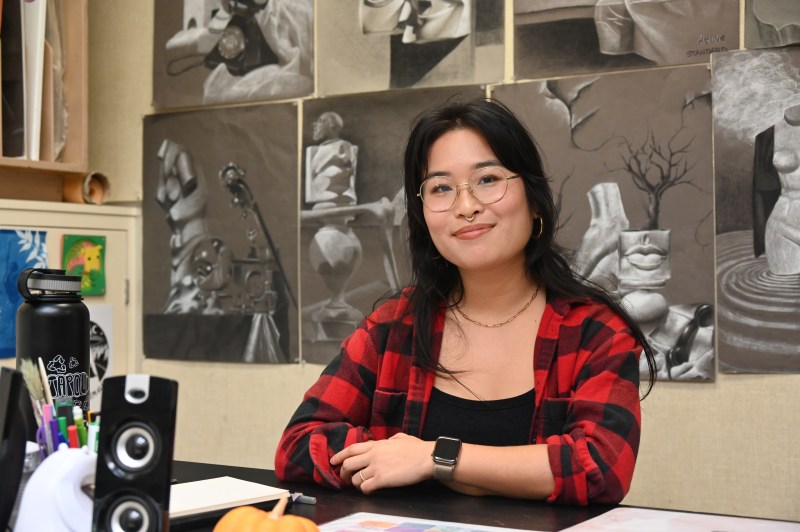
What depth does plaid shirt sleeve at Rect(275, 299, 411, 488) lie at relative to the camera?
64.0 inches

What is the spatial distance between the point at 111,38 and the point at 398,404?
1989 millimetres

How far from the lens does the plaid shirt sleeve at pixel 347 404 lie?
163cm

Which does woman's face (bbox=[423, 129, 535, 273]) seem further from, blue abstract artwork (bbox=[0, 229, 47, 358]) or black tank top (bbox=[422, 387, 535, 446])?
blue abstract artwork (bbox=[0, 229, 47, 358])

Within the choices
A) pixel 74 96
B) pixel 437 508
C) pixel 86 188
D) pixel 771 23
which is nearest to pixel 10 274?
pixel 86 188

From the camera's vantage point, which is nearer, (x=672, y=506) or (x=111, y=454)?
(x=111, y=454)

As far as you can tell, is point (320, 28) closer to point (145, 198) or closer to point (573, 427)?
point (145, 198)

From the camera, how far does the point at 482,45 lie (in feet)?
8.38

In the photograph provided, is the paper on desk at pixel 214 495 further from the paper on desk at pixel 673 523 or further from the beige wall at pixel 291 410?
the beige wall at pixel 291 410

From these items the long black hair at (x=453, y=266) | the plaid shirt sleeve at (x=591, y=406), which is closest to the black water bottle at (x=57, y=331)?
the long black hair at (x=453, y=266)

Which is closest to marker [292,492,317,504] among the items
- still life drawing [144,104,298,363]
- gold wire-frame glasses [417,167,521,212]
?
gold wire-frame glasses [417,167,521,212]

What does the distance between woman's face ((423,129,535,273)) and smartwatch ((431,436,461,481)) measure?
0.38 m

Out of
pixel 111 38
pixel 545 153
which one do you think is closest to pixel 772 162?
pixel 545 153

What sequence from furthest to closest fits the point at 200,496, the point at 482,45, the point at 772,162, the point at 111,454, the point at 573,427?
the point at 482,45
the point at 772,162
the point at 573,427
the point at 200,496
the point at 111,454

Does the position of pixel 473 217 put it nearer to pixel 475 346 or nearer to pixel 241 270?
pixel 475 346
